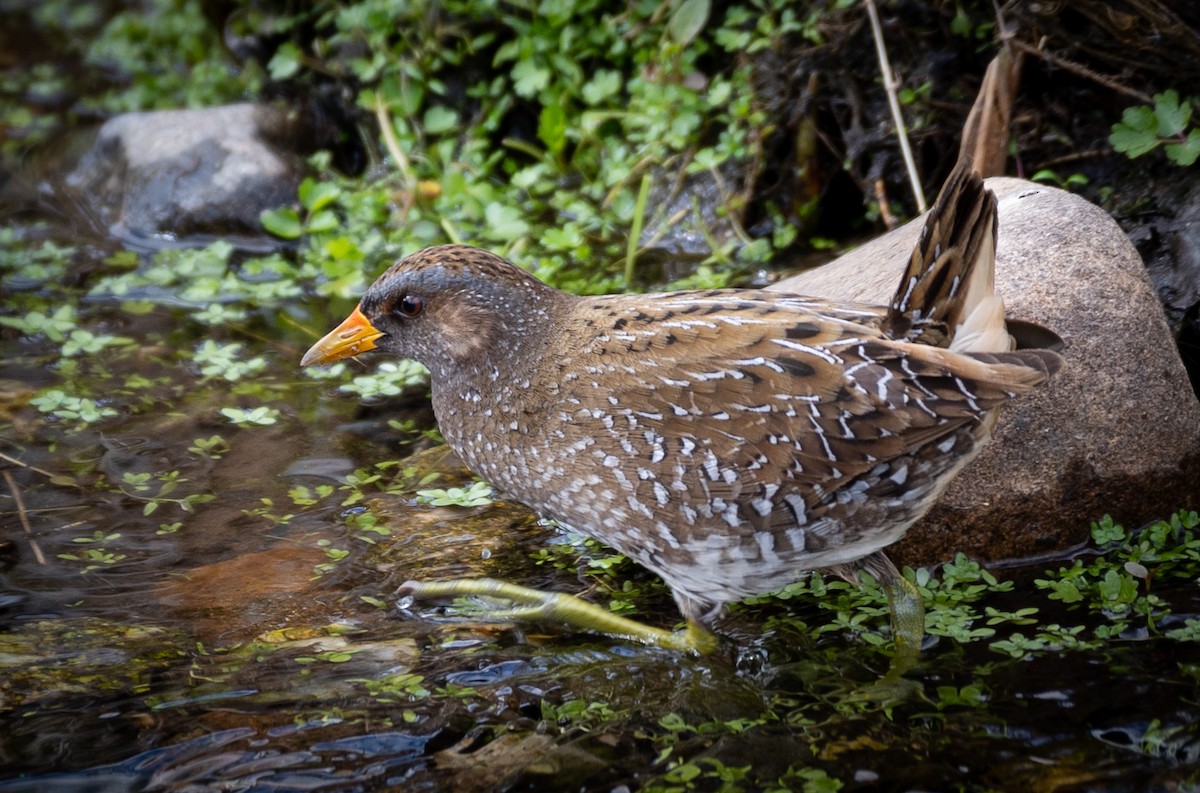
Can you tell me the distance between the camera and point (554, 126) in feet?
20.9

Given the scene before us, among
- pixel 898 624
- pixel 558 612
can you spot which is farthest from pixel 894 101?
pixel 558 612

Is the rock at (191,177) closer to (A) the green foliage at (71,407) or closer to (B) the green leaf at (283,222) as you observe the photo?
(B) the green leaf at (283,222)

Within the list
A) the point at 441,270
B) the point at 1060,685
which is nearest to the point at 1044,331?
the point at 1060,685

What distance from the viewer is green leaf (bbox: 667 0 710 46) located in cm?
587

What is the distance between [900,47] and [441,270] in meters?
2.79

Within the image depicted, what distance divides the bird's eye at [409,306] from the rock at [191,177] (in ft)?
9.90

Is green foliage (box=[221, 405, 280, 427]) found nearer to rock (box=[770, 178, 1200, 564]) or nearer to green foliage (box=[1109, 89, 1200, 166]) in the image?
rock (box=[770, 178, 1200, 564])

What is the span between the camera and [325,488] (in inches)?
175

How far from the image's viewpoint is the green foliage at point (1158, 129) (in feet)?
14.5

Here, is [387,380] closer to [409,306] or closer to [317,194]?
[409,306]

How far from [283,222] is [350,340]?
103 inches

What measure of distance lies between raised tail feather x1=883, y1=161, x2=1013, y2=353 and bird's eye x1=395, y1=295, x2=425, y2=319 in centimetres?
143

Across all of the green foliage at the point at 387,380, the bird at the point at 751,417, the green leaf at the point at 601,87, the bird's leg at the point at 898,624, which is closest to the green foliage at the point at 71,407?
the green foliage at the point at 387,380

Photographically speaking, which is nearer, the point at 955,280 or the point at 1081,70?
the point at 955,280
